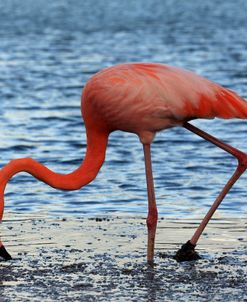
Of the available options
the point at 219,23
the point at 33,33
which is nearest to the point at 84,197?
the point at 33,33

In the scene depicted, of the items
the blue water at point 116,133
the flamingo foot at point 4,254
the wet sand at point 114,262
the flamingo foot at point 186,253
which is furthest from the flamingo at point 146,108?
the blue water at point 116,133

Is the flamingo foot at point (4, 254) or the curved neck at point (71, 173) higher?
the curved neck at point (71, 173)

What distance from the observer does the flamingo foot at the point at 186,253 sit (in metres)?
8.79

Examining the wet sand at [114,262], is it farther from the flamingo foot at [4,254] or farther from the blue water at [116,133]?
the blue water at [116,133]

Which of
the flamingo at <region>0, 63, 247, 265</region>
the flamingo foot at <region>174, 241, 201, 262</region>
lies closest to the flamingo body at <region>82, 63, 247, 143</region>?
the flamingo at <region>0, 63, 247, 265</region>

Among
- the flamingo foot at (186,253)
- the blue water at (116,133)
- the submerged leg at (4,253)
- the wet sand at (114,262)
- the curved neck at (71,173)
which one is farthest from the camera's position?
the blue water at (116,133)

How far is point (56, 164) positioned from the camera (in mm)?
13141

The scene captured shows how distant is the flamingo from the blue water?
4.49 feet

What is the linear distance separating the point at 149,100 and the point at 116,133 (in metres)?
6.74

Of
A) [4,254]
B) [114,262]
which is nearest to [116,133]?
[114,262]

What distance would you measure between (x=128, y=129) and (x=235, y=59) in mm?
18470

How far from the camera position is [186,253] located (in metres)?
8.83

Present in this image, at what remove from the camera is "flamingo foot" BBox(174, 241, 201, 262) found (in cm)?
879

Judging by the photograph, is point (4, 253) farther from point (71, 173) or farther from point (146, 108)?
point (146, 108)
